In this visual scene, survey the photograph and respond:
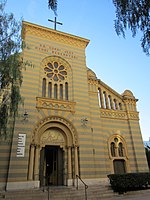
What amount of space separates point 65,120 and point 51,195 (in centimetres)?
578

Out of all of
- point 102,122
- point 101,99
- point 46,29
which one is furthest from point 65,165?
point 46,29

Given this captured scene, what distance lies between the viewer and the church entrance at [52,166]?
13.2 meters

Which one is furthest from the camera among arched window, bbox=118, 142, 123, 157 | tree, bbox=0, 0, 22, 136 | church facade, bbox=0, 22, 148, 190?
arched window, bbox=118, 142, 123, 157

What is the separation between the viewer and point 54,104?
14.4m

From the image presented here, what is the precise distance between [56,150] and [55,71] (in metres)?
7.35

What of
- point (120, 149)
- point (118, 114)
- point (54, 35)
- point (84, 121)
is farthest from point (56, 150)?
point (54, 35)

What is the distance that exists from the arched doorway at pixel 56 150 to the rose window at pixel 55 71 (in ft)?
14.0

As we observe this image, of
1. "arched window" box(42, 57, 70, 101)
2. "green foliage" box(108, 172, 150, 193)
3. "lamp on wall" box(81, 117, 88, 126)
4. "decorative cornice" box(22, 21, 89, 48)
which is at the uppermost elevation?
"decorative cornice" box(22, 21, 89, 48)

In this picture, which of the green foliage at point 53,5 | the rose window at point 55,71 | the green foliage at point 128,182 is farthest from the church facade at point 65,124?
the green foliage at point 53,5

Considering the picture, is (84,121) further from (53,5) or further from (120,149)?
(53,5)

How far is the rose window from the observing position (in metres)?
16.0

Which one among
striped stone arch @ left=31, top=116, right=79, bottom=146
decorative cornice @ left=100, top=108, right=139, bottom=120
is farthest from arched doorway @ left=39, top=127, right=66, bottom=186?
decorative cornice @ left=100, top=108, right=139, bottom=120

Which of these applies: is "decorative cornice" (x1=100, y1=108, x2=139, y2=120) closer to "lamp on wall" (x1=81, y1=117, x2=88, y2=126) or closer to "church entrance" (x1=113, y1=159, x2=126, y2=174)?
"lamp on wall" (x1=81, y1=117, x2=88, y2=126)

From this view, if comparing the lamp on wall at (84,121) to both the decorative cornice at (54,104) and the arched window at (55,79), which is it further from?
the arched window at (55,79)
